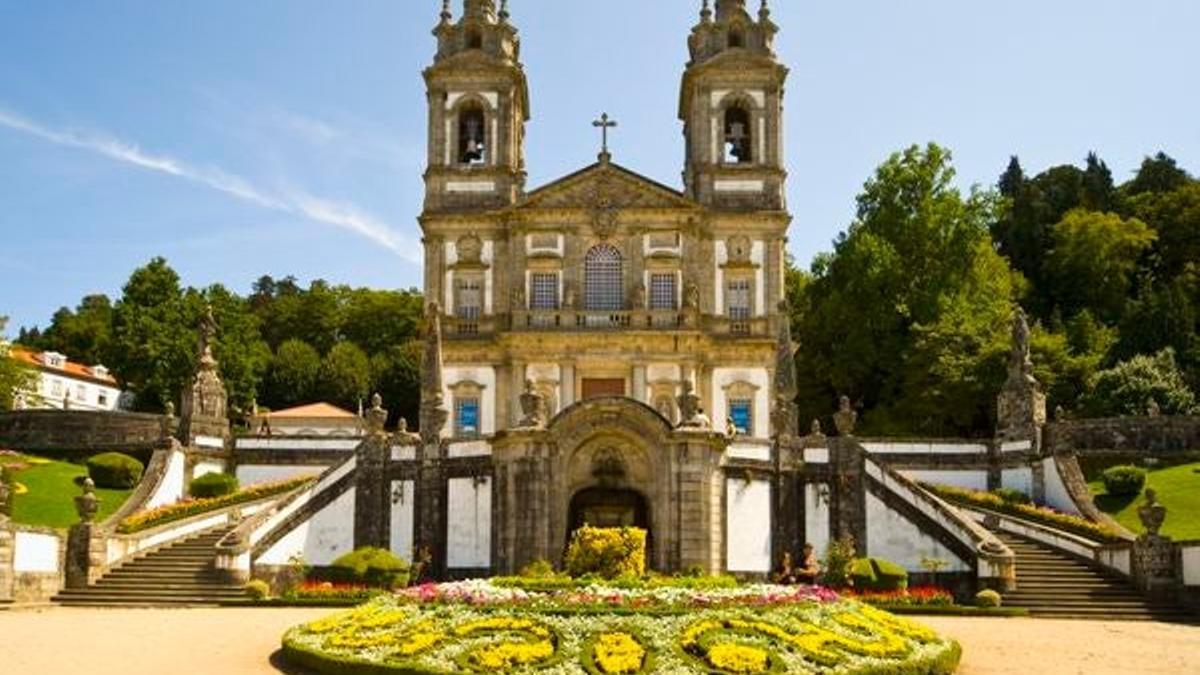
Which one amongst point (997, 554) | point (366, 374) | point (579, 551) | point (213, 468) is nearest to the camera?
point (579, 551)

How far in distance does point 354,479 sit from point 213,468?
953 centimetres

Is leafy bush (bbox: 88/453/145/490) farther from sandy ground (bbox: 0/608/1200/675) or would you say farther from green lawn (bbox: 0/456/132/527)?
sandy ground (bbox: 0/608/1200/675)

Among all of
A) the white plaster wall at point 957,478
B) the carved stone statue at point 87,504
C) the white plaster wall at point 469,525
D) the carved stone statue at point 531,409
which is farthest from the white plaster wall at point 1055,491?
the carved stone statue at point 87,504

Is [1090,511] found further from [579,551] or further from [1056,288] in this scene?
[1056,288]

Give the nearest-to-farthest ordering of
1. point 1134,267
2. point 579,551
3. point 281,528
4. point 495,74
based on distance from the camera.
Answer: point 579,551
point 281,528
point 495,74
point 1134,267

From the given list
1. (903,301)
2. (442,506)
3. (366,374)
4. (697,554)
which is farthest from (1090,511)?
(366,374)

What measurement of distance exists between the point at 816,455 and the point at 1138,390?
60.2ft

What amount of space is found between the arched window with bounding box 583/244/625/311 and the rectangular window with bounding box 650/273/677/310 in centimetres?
113

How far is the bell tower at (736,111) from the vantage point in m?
48.6

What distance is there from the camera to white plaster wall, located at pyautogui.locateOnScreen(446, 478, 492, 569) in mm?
31375

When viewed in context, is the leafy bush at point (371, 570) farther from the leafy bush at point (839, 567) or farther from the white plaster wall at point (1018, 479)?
the white plaster wall at point (1018, 479)

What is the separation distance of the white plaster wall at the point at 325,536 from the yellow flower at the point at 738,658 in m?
18.2

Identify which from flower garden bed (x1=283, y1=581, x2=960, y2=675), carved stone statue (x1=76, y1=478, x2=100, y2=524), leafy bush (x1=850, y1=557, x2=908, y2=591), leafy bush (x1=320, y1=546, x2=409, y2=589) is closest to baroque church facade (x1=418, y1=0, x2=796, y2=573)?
leafy bush (x1=320, y1=546, x2=409, y2=589)

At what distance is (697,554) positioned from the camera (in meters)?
29.4
